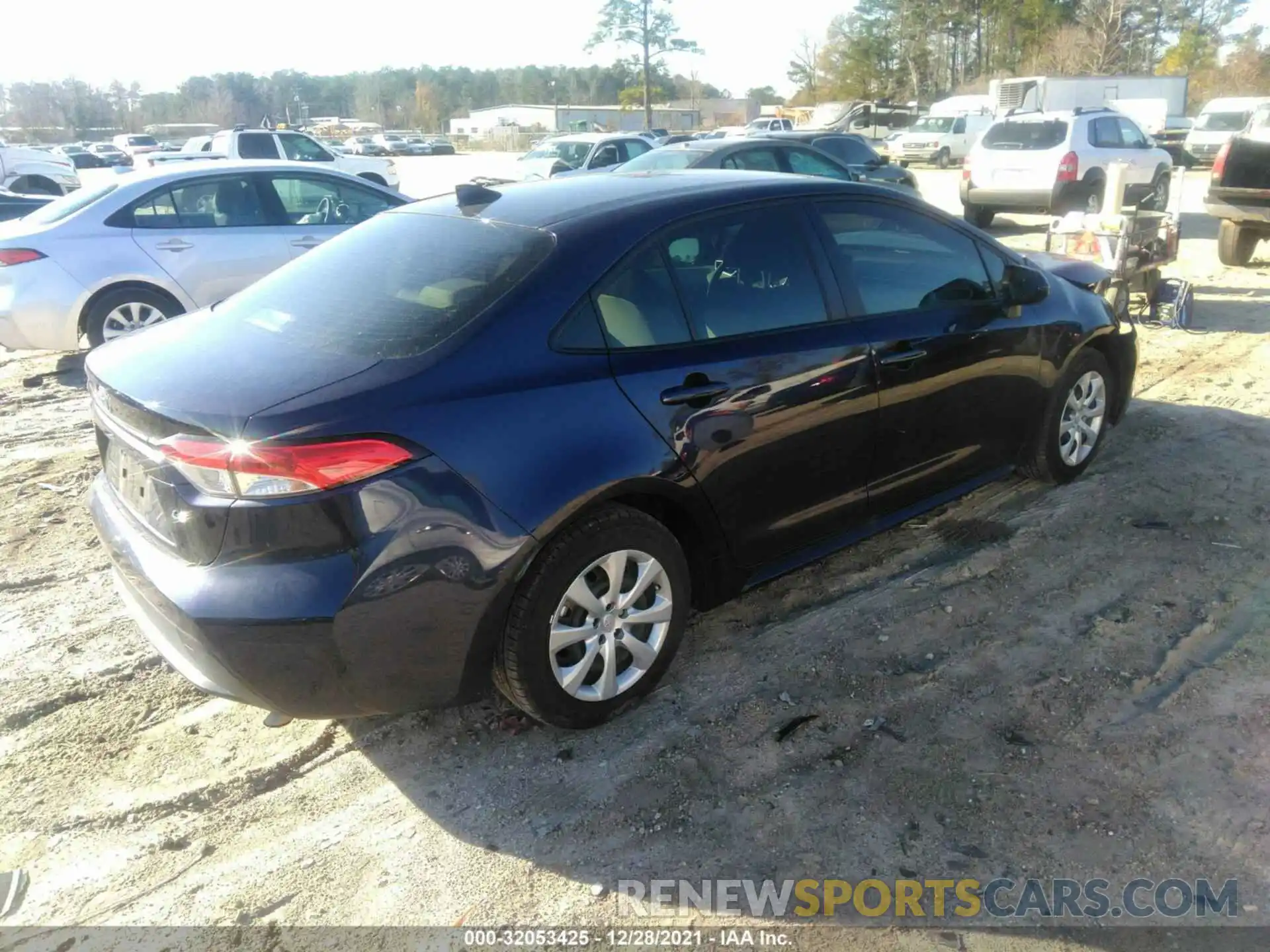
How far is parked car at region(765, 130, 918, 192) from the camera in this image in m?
13.3

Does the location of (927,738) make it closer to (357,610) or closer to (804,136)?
(357,610)

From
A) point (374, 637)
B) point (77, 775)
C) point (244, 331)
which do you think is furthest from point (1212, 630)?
point (77, 775)

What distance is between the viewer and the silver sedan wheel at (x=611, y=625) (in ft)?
9.59

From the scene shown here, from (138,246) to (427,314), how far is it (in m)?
5.69

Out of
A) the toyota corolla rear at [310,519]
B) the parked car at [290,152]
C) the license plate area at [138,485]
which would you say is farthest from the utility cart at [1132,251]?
the parked car at [290,152]

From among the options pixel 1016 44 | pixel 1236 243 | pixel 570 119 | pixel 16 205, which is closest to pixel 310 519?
pixel 1236 243

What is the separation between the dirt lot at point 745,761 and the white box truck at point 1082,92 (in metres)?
33.4

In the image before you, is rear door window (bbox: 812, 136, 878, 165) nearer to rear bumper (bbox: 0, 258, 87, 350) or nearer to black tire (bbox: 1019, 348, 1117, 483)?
black tire (bbox: 1019, 348, 1117, 483)

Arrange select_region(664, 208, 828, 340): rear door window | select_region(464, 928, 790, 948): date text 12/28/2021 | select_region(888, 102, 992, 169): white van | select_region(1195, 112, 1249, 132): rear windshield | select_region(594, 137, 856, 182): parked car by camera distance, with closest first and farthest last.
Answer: select_region(464, 928, 790, 948): date text 12/28/2021, select_region(664, 208, 828, 340): rear door window, select_region(594, 137, 856, 182): parked car, select_region(1195, 112, 1249, 132): rear windshield, select_region(888, 102, 992, 169): white van

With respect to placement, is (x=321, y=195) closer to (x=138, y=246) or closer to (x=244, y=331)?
(x=138, y=246)

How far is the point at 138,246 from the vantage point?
741 centimetres

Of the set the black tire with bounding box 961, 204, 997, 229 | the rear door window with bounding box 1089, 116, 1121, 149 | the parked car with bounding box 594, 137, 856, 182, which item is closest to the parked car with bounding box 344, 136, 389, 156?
the black tire with bounding box 961, 204, 997, 229

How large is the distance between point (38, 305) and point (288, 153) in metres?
12.5

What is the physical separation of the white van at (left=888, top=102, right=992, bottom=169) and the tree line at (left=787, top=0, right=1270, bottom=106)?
30.9m
